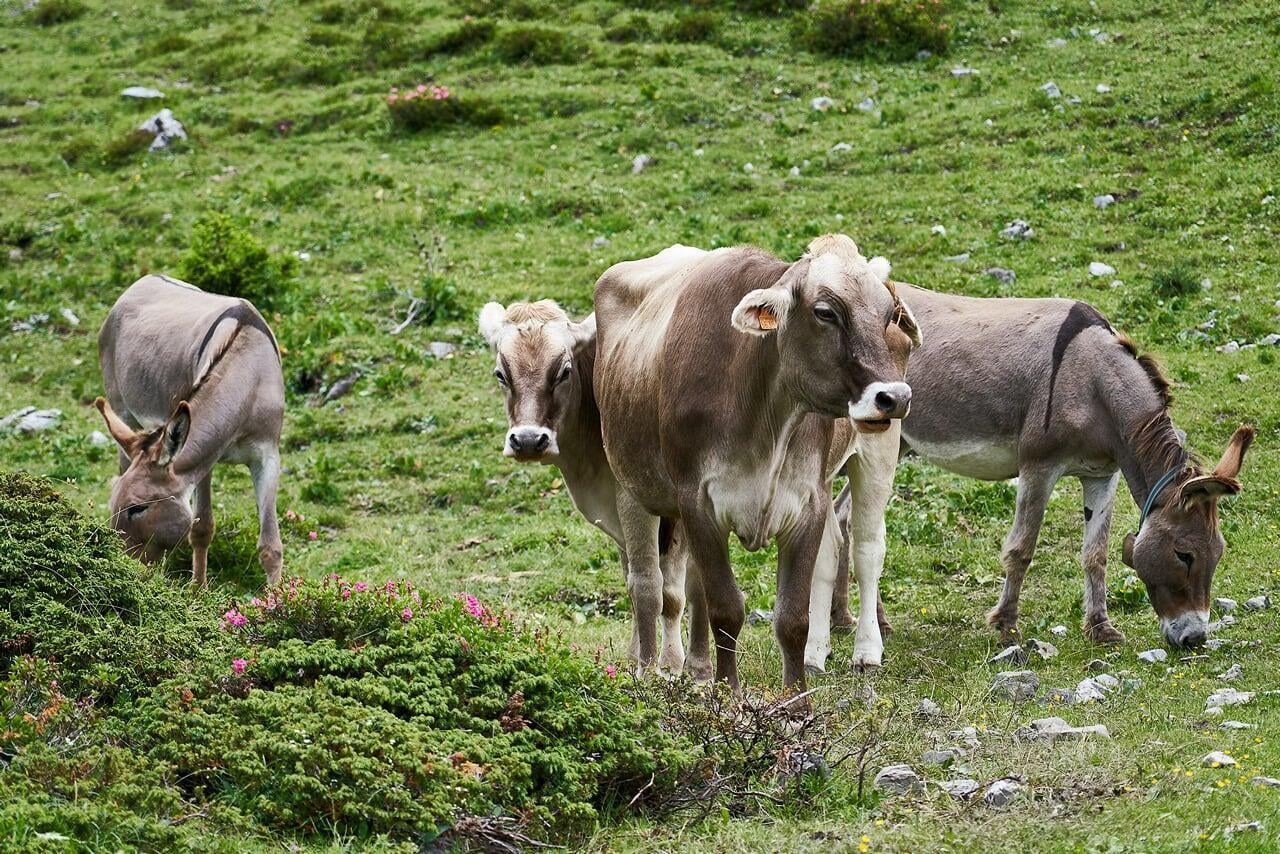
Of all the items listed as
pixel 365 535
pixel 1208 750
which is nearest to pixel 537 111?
pixel 365 535

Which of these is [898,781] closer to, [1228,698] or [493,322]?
[1228,698]

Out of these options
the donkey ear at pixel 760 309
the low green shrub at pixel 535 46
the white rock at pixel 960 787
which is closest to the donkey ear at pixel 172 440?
the donkey ear at pixel 760 309

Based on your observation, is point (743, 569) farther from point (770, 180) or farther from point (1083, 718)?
point (770, 180)

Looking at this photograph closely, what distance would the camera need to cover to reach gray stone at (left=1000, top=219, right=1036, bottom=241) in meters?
17.2

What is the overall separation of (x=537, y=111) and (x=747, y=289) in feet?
59.5

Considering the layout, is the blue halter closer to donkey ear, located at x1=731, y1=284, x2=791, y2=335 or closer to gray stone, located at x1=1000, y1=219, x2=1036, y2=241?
donkey ear, located at x1=731, y1=284, x2=791, y2=335

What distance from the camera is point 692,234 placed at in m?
18.7

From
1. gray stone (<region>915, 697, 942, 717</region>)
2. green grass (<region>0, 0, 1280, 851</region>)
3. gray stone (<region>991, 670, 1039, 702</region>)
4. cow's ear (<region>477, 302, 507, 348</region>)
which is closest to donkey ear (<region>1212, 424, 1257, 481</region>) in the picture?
green grass (<region>0, 0, 1280, 851</region>)

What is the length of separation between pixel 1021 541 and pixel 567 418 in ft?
11.6

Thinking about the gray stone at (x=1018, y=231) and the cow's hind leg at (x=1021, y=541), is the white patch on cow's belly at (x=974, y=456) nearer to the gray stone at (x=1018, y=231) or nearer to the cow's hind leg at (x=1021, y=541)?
the cow's hind leg at (x=1021, y=541)

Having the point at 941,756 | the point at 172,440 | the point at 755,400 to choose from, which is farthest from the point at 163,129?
the point at 941,756

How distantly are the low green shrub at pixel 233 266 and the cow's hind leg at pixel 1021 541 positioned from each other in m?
11.5

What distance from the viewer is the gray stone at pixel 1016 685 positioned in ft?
26.3

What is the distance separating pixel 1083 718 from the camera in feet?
24.5
